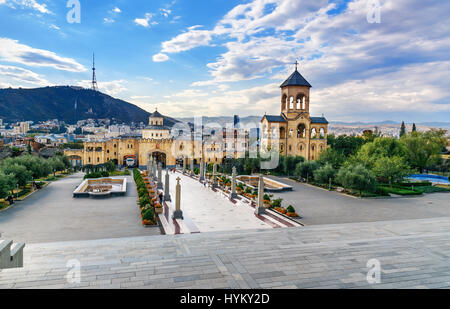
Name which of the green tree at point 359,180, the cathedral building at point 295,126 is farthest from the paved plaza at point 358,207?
the cathedral building at point 295,126

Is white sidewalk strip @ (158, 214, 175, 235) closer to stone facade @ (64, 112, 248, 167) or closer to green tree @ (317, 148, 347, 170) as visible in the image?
green tree @ (317, 148, 347, 170)

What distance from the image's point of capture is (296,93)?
4859cm

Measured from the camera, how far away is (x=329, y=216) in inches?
690

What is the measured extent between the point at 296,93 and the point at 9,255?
45.7 metres

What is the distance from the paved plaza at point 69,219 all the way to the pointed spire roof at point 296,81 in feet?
111

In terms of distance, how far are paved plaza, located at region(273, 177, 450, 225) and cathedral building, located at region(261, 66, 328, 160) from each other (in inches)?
876

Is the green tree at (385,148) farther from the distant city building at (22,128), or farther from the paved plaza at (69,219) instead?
the distant city building at (22,128)

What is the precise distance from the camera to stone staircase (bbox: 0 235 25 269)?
7666 millimetres

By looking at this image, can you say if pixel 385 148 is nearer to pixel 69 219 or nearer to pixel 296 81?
pixel 296 81

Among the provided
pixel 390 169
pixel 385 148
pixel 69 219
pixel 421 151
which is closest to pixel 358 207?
pixel 390 169

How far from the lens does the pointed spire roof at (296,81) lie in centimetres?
4841

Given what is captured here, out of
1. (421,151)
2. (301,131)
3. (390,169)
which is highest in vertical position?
(301,131)
